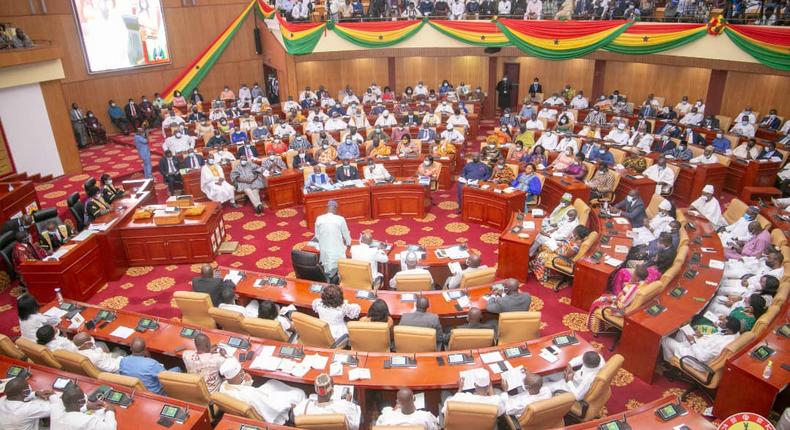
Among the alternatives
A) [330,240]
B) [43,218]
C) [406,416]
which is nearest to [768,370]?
[406,416]

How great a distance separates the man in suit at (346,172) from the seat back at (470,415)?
819 cm

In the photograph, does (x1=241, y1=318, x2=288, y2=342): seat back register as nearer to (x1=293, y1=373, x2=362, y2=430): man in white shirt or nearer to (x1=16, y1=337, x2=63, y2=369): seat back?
(x1=293, y1=373, x2=362, y2=430): man in white shirt

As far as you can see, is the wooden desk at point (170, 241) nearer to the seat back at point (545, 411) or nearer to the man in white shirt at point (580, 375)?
the man in white shirt at point (580, 375)

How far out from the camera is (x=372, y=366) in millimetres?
6027

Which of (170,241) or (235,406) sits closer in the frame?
(235,406)

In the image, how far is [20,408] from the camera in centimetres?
532

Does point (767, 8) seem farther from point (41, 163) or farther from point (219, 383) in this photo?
point (41, 163)

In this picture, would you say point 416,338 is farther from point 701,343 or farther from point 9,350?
point 9,350

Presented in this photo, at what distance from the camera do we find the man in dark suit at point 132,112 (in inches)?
781

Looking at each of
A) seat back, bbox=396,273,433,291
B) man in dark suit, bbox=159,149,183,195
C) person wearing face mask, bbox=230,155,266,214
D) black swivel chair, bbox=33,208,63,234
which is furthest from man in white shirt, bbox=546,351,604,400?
man in dark suit, bbox=159,149,183,195

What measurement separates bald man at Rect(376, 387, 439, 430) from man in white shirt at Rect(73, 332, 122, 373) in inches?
129

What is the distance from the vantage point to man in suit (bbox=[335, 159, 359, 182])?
12.6 meters

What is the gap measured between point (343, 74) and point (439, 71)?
4.31m

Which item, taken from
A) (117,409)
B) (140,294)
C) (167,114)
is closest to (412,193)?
(140,294)
